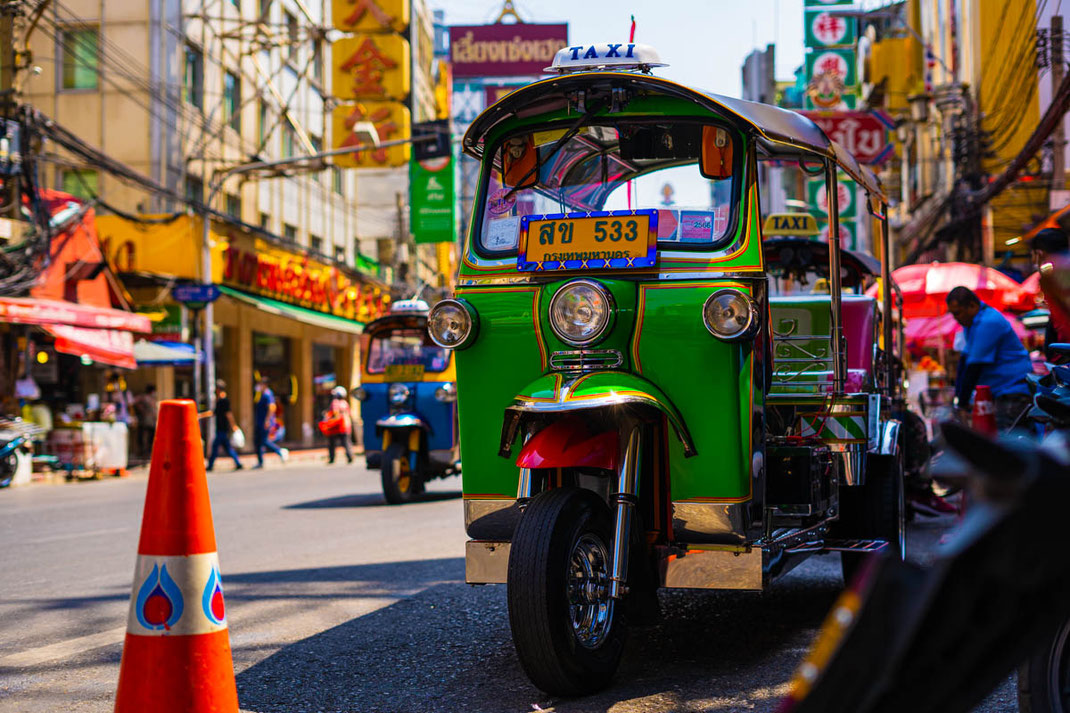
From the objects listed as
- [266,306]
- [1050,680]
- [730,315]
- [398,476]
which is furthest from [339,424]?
[1050,680]

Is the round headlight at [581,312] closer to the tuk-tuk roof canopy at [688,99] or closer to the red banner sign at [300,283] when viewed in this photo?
the tuk-tuk roof canopy at [688,99]

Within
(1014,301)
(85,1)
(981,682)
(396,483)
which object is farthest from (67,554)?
(85,1)

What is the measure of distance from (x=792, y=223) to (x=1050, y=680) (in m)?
8.91

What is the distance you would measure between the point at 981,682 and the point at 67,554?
9230 mm

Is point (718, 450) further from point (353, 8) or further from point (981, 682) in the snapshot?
point (353, 8)

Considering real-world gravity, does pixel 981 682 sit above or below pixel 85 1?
below

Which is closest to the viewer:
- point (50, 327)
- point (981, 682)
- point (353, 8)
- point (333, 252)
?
point (981, 682)

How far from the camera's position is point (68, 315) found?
20.2 metres

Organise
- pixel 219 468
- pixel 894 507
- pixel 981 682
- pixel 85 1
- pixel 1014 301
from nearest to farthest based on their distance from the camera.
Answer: pixel 981 682
pixel 894 507
pixel 1014 301
pixel 219 468
pixel 85 1

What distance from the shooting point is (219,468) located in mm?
23219

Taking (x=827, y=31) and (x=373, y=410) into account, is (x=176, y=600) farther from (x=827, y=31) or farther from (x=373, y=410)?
(x=827, y=31)

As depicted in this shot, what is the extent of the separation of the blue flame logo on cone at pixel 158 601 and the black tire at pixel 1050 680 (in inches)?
92.2

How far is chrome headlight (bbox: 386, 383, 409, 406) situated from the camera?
46.2ft

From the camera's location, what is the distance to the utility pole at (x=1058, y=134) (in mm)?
17297
